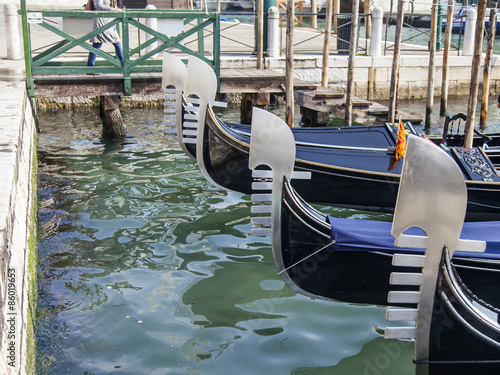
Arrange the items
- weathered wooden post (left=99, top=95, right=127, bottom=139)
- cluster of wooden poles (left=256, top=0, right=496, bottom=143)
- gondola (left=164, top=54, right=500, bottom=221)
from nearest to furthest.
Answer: gondola (left=164, top=54, right=500, bottom=221)
cluster of wooden poles (left=256, top=0, right=496, bottom=143)
weathered wooden post (left=99, top=95, right=127, bottom=139)

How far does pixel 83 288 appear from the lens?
3684mm

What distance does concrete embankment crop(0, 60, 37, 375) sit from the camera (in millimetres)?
2357

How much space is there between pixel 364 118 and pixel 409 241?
184 inches

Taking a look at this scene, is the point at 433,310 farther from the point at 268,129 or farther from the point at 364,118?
the point at 364,118

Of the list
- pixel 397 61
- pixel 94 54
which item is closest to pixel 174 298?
pixel 94 54

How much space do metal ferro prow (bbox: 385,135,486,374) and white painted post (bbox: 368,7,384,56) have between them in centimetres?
659

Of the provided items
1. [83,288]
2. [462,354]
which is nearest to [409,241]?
[462,354]

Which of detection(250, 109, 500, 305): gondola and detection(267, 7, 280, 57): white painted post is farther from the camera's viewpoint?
detection(267, 7, 280, 57): white painted post

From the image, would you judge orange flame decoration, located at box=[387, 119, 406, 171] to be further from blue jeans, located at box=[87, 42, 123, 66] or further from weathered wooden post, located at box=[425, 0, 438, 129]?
blue jeans, located at box=[87, 42, 123, 66]

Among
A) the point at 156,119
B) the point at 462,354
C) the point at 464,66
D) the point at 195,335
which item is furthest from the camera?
the point at 464,66

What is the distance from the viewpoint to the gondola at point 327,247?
2959 millimetres

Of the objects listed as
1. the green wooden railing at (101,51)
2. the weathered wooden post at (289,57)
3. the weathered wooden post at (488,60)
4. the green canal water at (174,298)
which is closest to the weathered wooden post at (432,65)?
the weathered wooden post at (488,60)

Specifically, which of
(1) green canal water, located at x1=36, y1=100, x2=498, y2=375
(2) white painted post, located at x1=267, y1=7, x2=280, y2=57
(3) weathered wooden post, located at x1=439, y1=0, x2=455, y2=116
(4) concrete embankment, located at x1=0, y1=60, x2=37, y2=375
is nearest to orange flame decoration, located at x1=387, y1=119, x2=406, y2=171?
(1) green canal water, located at x1=36, y1=100, x2=498, y2=375

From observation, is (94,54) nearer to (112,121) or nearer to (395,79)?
(112,121)
